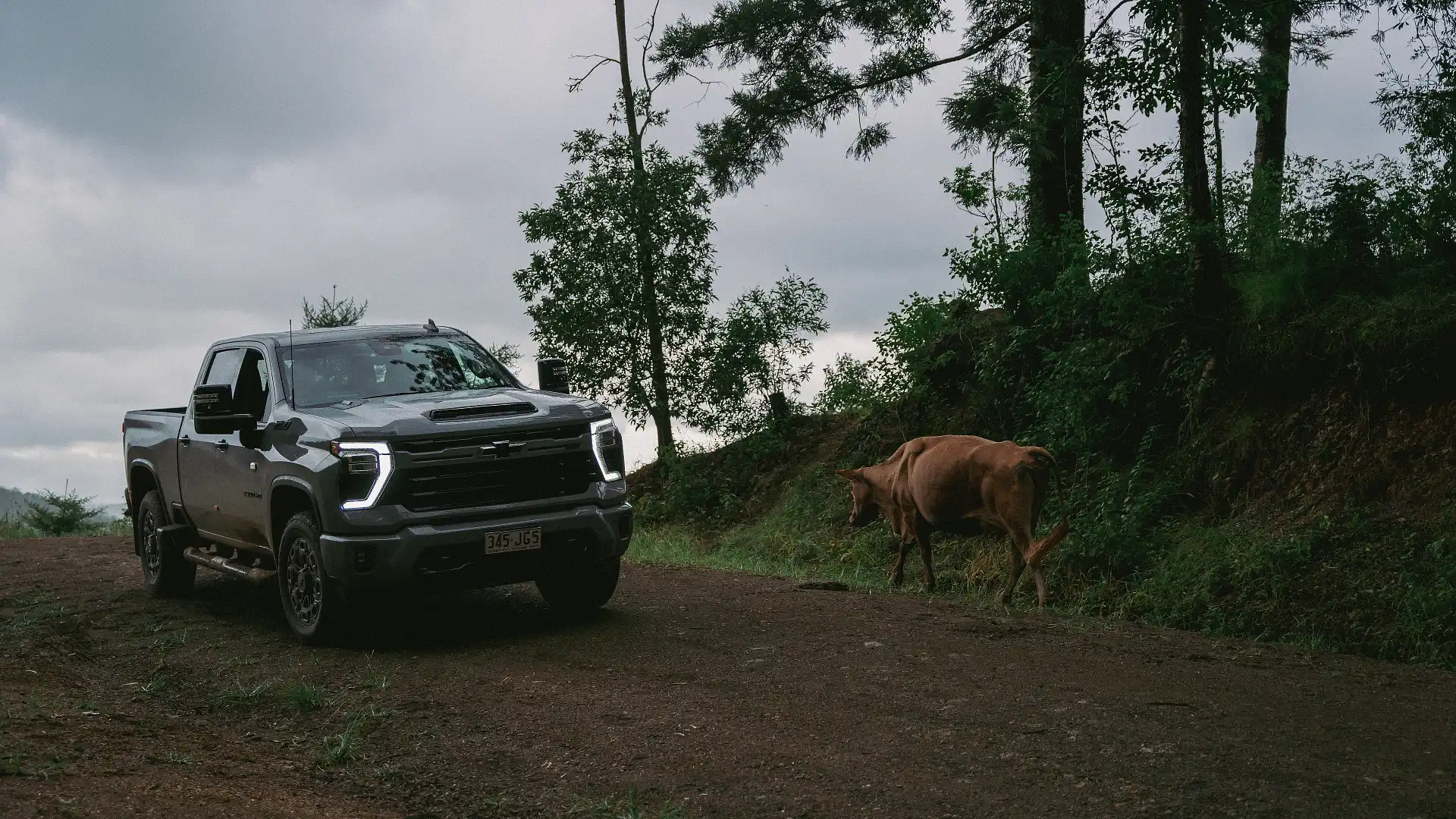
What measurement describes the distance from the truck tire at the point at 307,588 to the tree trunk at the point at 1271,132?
9.41m

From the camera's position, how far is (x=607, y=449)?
31.5ft

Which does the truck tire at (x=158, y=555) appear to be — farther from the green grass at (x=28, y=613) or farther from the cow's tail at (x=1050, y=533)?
the cow's tail at (x=1050, y=533)

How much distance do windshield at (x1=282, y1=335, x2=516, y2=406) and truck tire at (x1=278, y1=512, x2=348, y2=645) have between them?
1.00 m

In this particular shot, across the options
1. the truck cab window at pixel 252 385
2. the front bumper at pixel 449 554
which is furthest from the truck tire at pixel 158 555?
the front bumper at pixel 449 554

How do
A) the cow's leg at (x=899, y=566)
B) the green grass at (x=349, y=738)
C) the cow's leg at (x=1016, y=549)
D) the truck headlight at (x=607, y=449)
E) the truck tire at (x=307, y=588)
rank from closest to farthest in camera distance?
the green grass at (x=349, y=738) < the truck tire at (x=307, y=588) < the truck headlight at (x=607, y=449) < the cow's leg at (x=1016, y=549) < the cow's leg at (x=899, y=566)

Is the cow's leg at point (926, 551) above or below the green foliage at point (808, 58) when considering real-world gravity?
below

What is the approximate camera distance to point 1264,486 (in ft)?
40.2

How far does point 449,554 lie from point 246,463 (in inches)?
88.6

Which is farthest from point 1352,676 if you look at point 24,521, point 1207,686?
point 24,521

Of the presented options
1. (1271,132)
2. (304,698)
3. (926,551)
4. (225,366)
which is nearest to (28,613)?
(225,366)

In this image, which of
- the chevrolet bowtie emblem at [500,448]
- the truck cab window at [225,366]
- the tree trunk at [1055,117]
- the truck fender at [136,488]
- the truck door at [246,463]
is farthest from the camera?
the tree trunk at [1055,117]

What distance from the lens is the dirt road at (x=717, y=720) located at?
228 inches

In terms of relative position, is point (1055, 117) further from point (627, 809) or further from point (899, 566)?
point (627, 809)

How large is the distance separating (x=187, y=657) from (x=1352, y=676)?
7824 millimetres
